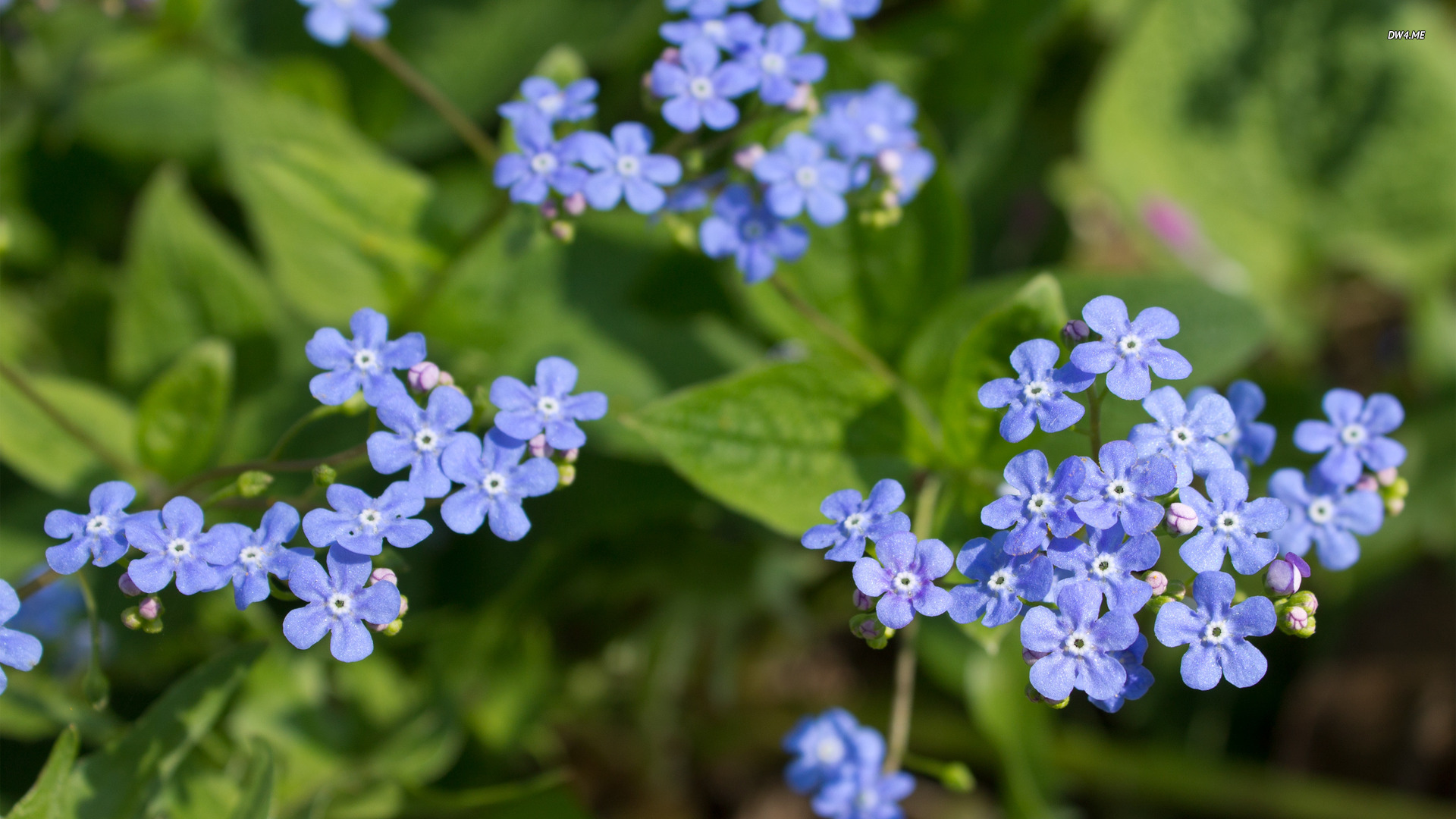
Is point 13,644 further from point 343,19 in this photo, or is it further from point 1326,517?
point 1326,517

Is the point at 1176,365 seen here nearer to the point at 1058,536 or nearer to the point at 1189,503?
the point at 1189,503

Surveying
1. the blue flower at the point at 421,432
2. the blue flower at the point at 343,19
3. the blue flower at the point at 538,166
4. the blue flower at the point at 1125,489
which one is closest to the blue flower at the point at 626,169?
the blue flower at the point at 538,166

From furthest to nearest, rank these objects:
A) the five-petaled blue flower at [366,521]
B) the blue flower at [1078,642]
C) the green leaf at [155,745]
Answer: the green leaf at [155,745], the five-petaled blue flower at [366,521], the blue flower at [1078,642]

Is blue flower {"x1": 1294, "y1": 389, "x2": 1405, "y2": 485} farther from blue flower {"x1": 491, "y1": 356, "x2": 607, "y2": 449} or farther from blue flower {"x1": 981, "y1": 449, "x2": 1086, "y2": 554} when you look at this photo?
blue flower {"x1": 491, "y1": 356, "x2": 607, "y2": 449}

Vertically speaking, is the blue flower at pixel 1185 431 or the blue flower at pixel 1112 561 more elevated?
the blue flower at pixel 1185 431

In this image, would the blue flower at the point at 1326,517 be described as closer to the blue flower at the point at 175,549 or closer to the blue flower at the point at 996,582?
the blue flower at the point at 996,582

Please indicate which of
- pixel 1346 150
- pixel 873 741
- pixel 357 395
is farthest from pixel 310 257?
pixel 1346 150

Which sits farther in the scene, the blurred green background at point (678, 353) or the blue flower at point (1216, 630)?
the blurred green background at point (678, 353)

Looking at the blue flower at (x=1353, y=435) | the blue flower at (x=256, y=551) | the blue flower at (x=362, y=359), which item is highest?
the blue flower at (x=1353, y=435)
